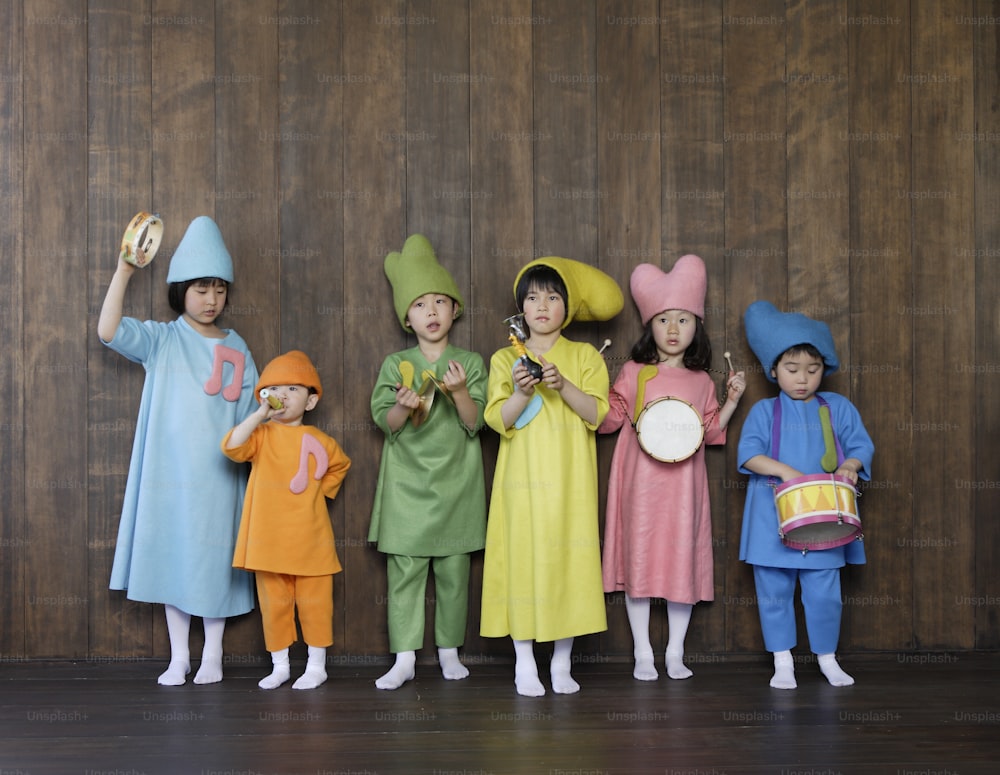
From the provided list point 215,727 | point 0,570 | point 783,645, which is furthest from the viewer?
point 0,570

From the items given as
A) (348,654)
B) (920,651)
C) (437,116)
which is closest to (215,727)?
(348,654)

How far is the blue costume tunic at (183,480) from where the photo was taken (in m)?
2.95

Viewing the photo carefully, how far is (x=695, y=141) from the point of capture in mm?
3316

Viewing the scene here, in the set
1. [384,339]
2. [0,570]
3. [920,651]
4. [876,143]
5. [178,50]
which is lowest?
[920,651]

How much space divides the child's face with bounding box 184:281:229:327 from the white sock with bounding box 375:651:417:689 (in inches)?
50.1

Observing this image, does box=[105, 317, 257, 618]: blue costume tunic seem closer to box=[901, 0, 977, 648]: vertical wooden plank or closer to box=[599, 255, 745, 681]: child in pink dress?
box=[599, 255, 745, 681]: child in pink dress

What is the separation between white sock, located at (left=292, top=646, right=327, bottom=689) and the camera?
2857 millimetres

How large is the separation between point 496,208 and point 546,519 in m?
1.14

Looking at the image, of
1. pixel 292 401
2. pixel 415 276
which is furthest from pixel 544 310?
pixel 292 401

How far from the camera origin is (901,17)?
336cm

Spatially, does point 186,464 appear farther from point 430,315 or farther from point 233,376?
point 430,315

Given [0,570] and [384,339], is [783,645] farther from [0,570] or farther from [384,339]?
[0,570]

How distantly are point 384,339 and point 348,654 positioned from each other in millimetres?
1106

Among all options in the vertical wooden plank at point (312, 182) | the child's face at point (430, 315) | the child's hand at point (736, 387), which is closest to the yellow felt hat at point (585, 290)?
the child's face at point (430, 315)
